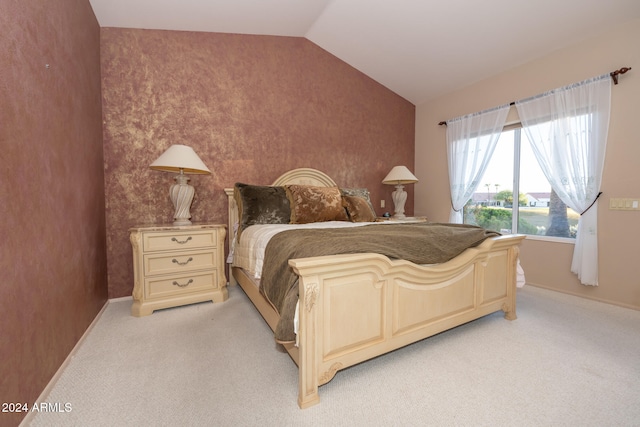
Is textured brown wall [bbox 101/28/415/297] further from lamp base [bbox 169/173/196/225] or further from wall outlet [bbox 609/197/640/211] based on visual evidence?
wall outlet [bbox 609/197/640/211]

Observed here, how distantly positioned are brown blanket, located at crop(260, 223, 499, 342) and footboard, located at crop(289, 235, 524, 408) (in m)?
0.06

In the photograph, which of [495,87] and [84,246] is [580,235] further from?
[84,246]

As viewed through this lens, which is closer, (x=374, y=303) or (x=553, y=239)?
(x=374, y=303)

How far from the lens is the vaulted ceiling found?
2395 mm

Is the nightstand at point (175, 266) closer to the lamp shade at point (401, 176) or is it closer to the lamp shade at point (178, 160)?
the lamp shade at point (178, 160)

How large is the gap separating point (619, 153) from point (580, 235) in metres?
0.80

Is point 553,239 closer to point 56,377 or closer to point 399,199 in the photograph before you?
point 399,199

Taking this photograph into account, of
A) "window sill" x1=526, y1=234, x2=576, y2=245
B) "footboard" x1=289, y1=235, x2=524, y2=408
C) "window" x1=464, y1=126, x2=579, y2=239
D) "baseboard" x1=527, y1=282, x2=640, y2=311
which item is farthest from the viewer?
"window" x1=464, y1=126, x2=579, y2=239

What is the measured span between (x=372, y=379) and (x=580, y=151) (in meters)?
2.96

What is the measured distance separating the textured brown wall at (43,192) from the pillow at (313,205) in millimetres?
1662

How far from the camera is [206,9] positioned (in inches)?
102

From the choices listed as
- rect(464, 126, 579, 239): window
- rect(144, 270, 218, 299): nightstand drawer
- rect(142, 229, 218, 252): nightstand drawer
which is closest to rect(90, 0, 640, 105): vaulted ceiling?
rect(464, 126, 579, 239): window

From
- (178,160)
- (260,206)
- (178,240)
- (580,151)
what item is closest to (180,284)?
(178,240)

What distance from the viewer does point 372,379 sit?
144 cm
